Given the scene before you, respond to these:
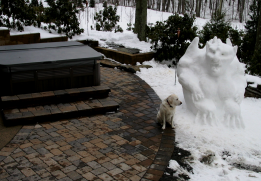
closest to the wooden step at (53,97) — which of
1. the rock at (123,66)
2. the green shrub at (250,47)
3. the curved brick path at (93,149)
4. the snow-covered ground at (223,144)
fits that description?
the curved brick path at (93,149)

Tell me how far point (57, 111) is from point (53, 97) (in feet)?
1.75

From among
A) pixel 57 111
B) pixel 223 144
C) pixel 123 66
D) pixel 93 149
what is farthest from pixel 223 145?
pixel 123 66

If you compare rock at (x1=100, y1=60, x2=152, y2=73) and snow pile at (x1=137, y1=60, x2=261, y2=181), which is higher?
rock at (x1=100, y1=60, x2=152, y2=73)

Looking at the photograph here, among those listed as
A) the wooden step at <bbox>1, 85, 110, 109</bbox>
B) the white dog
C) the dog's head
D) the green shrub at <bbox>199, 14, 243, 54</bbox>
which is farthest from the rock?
the dog's head

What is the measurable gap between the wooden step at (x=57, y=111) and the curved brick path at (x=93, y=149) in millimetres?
182

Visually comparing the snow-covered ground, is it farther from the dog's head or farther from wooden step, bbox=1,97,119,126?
wooden step, bbox=1,97,119,126

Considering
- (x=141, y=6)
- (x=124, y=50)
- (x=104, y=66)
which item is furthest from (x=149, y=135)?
(x=141, y=6)

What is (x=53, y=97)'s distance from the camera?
6527mm

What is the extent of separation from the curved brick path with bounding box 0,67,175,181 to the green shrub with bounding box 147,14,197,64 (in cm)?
439

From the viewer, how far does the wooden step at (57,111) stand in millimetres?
5809

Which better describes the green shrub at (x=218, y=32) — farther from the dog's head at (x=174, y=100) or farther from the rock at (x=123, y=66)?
the dog's head at (x=174, y=100)

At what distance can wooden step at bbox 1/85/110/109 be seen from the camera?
20.4 ft

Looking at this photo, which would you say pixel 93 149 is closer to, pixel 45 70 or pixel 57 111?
pixel 57 111

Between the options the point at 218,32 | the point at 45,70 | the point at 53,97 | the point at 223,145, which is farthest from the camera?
the point at 218,32
